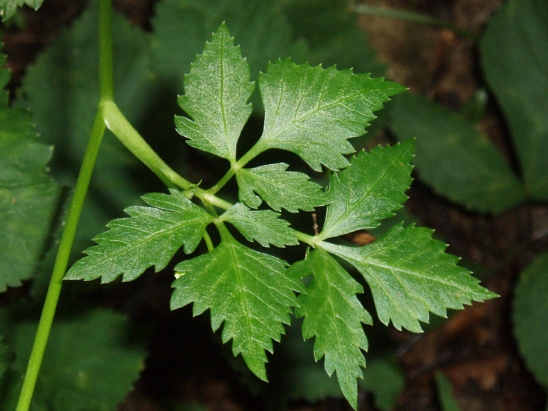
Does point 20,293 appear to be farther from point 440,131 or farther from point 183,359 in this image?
point 440,131

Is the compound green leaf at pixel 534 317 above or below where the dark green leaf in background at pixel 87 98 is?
below

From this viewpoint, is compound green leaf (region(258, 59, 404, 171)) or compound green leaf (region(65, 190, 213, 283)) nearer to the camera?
compound green leaf (region(65, 190, 213, 283))

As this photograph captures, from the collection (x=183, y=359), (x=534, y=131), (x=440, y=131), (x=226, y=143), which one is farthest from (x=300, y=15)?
(x=183, y=359)

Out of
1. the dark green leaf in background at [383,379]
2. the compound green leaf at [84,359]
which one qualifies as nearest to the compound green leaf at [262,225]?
the compound green leaf at [84,359]

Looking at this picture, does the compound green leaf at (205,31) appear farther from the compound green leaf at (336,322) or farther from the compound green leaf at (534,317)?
the compound green leaf at (534,317)

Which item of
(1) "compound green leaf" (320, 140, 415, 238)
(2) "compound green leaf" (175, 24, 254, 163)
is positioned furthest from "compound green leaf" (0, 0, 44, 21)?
(1) "compound green leaf" (320, 140, 415, 238)

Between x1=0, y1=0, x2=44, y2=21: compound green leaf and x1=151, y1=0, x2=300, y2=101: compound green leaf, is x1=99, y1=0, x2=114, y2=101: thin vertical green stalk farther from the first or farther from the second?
x1=151, y1=0, x2=300, y2=101: compound green leaf
